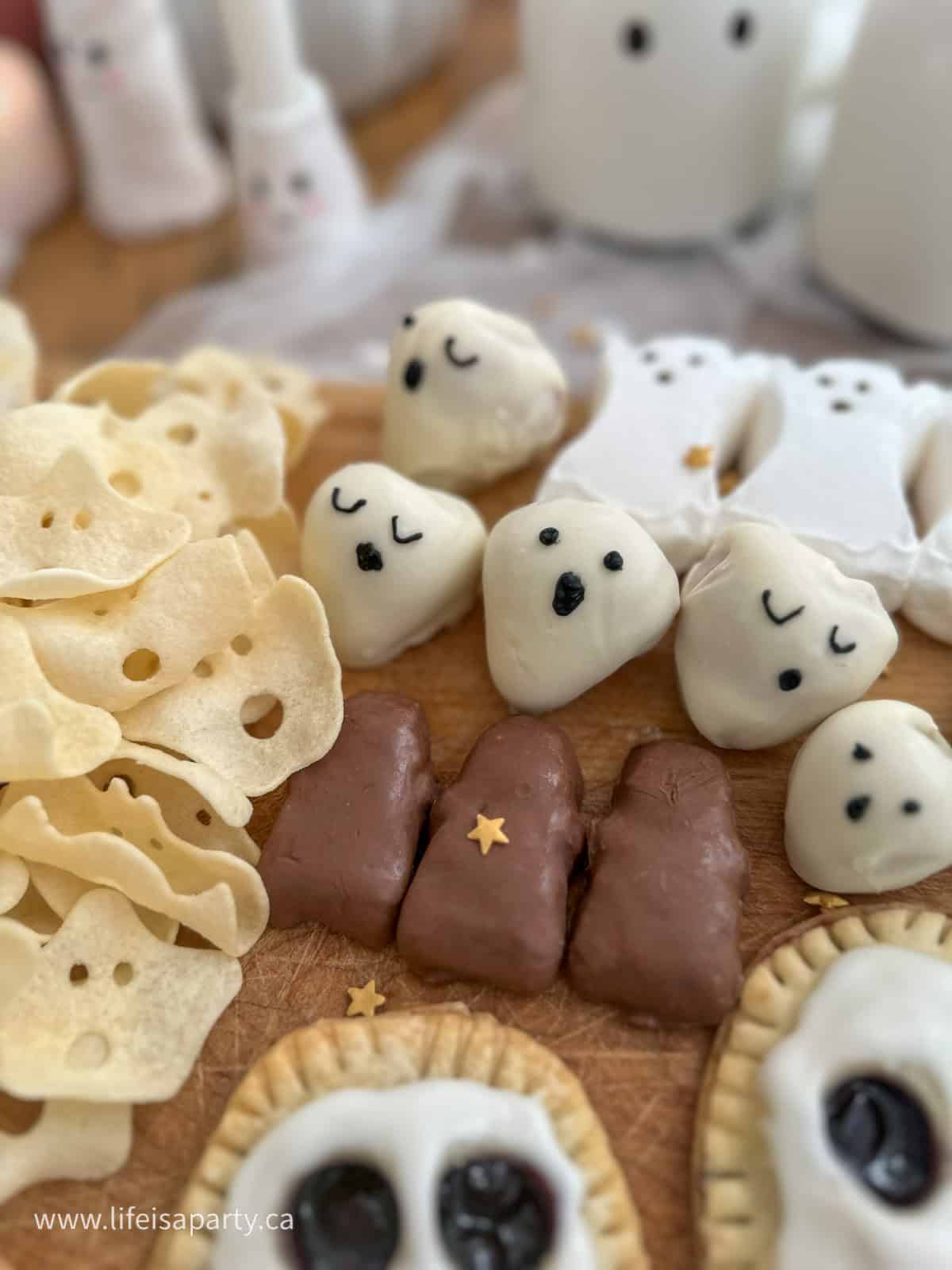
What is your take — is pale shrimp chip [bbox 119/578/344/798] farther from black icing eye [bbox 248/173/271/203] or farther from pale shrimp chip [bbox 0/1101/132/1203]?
black icing eye [bbox 248/173/271/203]

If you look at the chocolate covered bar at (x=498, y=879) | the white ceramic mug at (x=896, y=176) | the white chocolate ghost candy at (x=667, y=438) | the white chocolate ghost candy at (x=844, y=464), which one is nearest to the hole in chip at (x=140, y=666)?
the chocolate covered bar at (x=498, y=879)

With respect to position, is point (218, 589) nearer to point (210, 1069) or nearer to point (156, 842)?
point (156, 842)

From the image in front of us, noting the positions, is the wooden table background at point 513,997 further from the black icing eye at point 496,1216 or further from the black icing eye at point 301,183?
the black icing eye at point 301,183

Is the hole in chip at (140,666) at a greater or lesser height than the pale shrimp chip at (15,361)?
lesser

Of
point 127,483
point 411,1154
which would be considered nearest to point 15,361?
point 127,483

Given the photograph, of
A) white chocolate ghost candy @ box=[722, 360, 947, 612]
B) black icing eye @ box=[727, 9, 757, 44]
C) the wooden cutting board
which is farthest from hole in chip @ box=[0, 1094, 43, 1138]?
black icing eye @ box=[727, 9, 757, 44]
